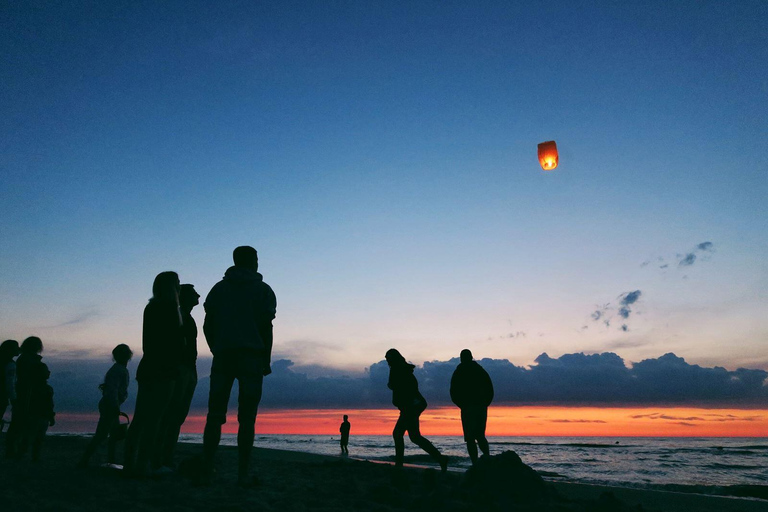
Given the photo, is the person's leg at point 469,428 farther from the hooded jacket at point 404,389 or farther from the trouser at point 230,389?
the trouser at point 230,389

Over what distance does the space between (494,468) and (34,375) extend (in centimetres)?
672

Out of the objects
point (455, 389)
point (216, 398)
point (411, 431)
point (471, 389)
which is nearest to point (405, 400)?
point (411, 431)

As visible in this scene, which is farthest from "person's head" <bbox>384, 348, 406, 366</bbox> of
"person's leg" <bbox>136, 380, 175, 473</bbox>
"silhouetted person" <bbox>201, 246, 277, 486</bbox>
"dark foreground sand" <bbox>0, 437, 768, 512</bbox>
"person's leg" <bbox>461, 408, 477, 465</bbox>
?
"person's leg" <bbox>136, 380, 175, 473</bbox>

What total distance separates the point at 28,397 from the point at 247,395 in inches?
203

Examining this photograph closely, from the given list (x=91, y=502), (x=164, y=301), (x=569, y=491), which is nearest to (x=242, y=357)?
(x=164, y=301)

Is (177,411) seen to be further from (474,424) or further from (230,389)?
(474,424)

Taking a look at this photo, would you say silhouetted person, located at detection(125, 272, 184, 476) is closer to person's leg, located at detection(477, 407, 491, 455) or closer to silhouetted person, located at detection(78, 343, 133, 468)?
silhouetted person, located at detection(78, 343, 133, 468)

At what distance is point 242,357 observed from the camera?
3.85 meters

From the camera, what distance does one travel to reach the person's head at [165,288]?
4152mm

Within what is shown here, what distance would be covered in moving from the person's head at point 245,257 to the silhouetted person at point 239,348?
13 cm

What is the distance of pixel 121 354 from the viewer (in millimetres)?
6117

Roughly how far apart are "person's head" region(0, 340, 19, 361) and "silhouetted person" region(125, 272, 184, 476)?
389 cm

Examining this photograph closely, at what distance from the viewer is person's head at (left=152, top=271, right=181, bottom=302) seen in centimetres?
415

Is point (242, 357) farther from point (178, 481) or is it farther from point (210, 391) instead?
point (178, 481)
